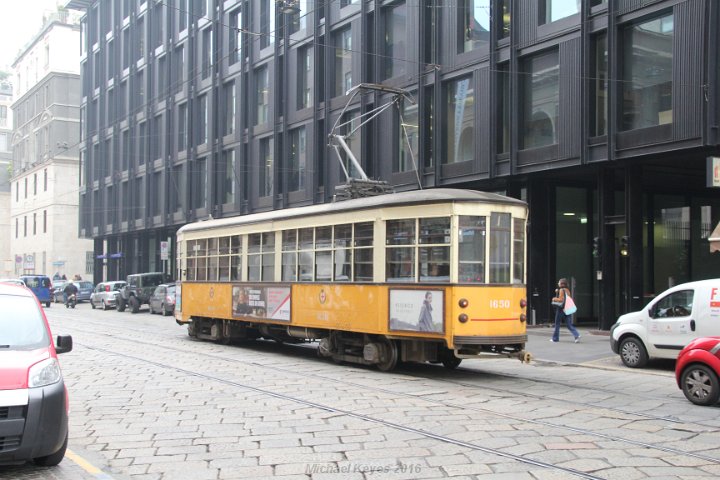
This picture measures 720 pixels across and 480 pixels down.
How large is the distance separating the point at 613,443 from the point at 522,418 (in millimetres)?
1482

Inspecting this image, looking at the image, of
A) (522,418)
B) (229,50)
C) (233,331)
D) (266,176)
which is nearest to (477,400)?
(522,418)

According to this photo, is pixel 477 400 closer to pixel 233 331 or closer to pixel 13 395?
pixel 13 395

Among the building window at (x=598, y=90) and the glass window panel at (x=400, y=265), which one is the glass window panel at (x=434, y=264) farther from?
the building window at (x=598, y=90)

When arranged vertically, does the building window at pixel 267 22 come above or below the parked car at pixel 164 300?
above

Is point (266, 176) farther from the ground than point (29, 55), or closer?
closer

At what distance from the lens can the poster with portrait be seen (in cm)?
1170

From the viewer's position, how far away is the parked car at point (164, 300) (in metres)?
32.4

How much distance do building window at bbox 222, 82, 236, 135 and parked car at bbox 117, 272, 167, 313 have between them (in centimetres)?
826

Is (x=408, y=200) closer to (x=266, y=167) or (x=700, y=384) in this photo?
(x=700, y=384)

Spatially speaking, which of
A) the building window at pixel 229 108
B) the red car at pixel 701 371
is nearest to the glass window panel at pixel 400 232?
the red car at pixel 701 371

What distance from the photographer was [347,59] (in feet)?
94.3

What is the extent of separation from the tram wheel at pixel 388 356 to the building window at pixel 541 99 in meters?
10.3

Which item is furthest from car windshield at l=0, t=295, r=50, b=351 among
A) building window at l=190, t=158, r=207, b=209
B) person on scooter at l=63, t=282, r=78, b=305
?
person on scooter at l=63, t=282, r=78, b=305

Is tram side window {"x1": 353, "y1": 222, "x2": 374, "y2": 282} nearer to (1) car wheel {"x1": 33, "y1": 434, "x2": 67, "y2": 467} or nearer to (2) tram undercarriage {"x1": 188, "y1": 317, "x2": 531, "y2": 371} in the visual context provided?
(2) tram undercarriage {"x1": 188, "y1": 317, "x2": 531, "y2": 371}
